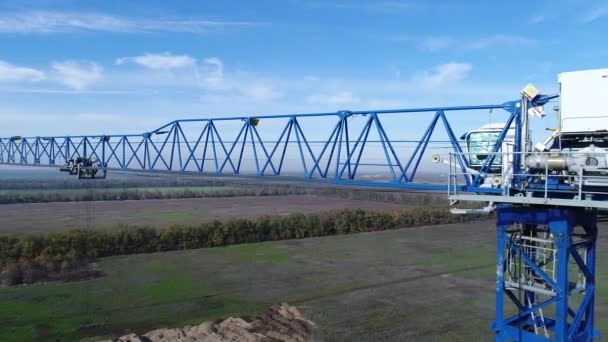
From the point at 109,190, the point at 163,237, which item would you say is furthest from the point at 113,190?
the point at 163,237

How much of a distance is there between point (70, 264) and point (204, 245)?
10.8m

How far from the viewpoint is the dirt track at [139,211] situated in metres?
46.1

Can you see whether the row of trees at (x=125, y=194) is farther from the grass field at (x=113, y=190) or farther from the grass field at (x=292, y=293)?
the grass field at (x=292, y=293)

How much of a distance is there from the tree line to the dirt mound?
13590mm

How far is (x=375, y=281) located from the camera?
2850 cm

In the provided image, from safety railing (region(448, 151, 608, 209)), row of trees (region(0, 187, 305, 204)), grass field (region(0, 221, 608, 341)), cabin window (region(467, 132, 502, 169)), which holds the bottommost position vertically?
grass field (region(0, 221, 608, 341))

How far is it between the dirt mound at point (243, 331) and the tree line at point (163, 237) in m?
13.6

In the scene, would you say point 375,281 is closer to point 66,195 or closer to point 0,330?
point 0,330

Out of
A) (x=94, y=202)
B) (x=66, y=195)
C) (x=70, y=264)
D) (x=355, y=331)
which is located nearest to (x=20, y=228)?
(x=70, y=264)

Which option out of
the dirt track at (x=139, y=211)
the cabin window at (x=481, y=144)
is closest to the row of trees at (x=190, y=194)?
the dirt track at (x=139, y=211)

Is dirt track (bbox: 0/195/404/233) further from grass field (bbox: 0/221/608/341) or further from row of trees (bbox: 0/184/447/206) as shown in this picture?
grass field (bbox: 0/221/608/341)

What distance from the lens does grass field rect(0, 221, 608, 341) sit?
2027 centimetres

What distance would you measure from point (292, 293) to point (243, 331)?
6834 mm

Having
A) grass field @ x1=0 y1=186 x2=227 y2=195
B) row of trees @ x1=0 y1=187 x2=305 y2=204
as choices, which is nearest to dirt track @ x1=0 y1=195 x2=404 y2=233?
row of trees @ x1=0 y1=187 x2=305 y2=204
